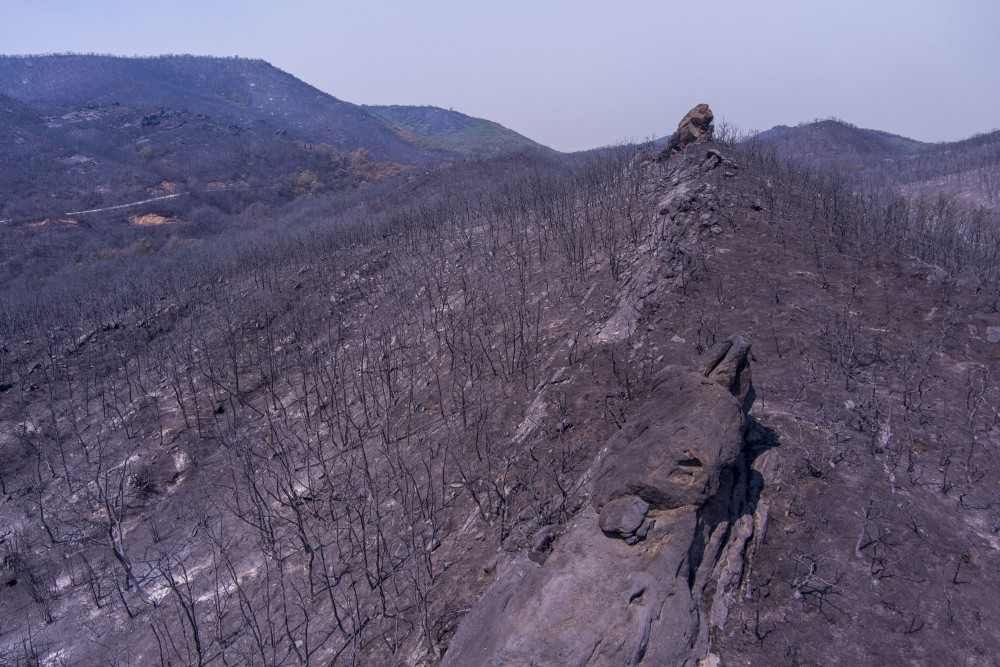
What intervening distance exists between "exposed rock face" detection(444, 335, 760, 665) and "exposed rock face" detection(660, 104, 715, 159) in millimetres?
10452

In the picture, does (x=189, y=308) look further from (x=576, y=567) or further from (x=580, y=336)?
(x=576, y=567)

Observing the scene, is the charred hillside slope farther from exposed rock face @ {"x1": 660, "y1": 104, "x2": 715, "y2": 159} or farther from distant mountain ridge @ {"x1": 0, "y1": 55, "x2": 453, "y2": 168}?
distant mountain ridge @ {"x1": 0, "y1": 55, "x2": 453, "y2": 168}

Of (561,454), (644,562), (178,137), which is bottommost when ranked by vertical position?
(561,454)

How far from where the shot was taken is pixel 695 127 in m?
13.3

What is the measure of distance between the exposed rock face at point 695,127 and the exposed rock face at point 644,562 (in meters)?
10.5

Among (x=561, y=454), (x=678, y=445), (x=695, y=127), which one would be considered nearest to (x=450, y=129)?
(x=695, y=127)

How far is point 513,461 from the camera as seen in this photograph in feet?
19.4

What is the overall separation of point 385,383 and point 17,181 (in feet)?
122

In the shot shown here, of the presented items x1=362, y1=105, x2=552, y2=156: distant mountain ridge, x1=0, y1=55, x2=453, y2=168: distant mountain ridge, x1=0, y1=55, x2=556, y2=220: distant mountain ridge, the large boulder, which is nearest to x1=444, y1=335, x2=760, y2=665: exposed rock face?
the large boulder

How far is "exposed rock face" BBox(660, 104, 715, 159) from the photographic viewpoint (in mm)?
13172

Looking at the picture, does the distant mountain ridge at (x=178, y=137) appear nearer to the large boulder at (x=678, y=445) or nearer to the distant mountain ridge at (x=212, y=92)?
the distant mountain ridge at (x=212, y=92)

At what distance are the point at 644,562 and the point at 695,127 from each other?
39.8 ft

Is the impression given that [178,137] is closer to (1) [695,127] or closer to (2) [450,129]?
(2) [450,129]

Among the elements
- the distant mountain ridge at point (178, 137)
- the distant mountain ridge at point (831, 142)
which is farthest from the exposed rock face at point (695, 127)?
the distant mountain ridge at point (831, 142)
